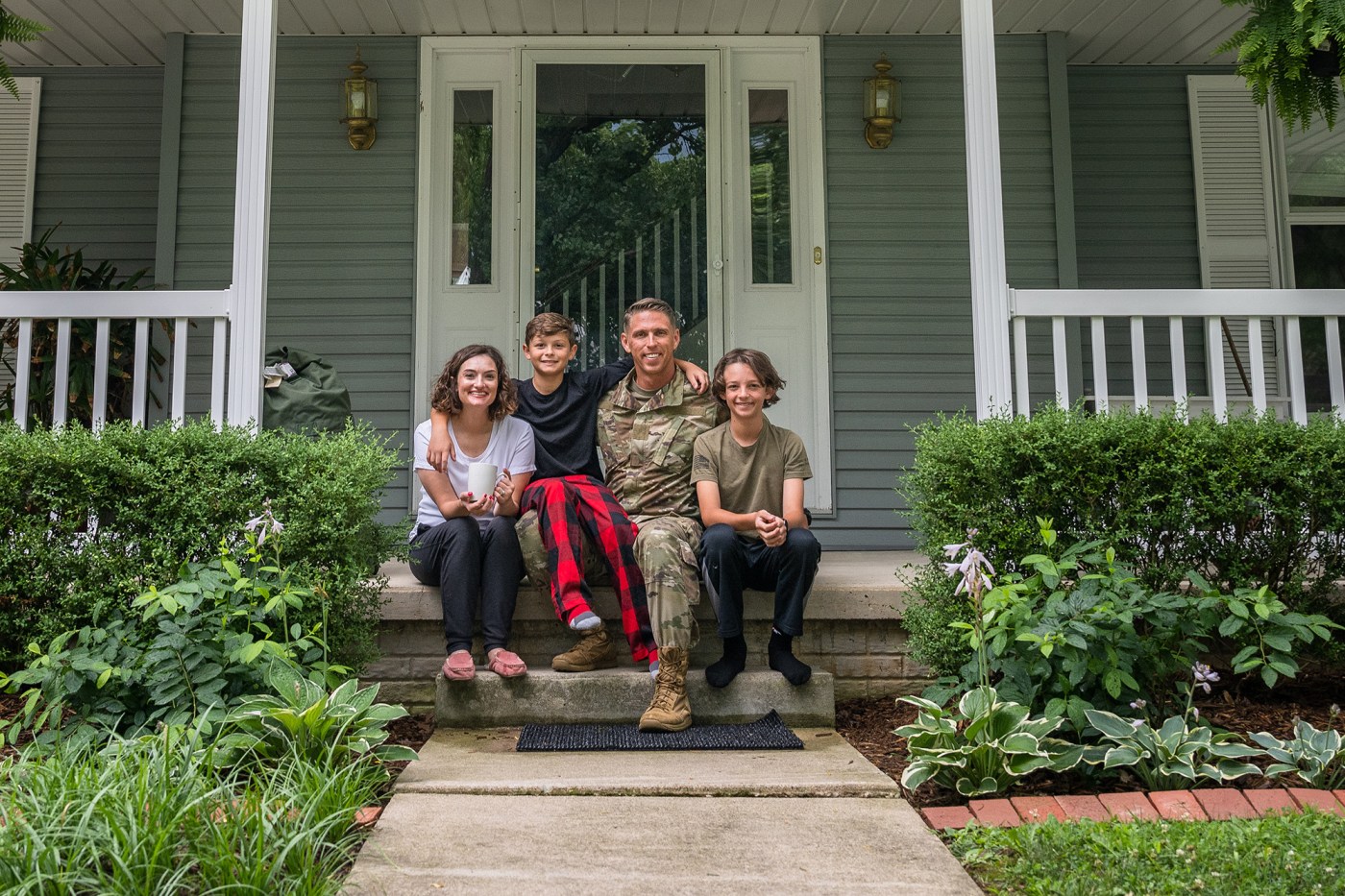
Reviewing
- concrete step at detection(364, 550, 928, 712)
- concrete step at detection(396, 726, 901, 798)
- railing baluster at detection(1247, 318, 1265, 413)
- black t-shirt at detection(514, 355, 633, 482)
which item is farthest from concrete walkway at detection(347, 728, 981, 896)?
railing baluster at detection(1247, 318, 1265, 413)

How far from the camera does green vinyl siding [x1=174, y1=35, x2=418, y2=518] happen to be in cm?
561

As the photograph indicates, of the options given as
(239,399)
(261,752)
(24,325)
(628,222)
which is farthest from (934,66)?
(261,752)

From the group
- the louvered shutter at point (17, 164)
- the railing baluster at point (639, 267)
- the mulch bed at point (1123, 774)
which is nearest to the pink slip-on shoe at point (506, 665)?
the mulch bed at point (1123, 774)

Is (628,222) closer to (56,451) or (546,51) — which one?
(546,51)

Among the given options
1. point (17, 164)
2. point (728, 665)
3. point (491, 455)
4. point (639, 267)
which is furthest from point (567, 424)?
point (17, 164)

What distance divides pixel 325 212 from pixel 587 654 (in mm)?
3534

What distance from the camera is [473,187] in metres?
5.64

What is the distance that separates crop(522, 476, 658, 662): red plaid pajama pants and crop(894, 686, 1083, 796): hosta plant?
94 cm

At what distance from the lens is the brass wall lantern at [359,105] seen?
5.57m

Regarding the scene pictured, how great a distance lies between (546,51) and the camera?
18.5ft

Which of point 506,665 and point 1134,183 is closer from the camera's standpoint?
point 506,665

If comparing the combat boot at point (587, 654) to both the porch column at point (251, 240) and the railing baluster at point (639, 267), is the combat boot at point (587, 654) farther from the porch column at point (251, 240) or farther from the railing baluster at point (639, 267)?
the railing baluster at point (639, 267)

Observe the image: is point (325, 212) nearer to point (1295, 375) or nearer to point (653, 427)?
point (653, 427)

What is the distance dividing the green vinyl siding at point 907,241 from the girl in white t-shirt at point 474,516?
8.55ft
